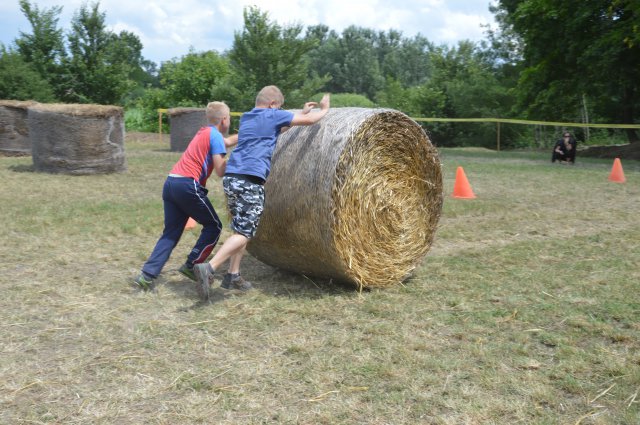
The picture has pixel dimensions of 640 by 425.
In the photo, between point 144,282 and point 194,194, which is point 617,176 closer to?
point 194,194

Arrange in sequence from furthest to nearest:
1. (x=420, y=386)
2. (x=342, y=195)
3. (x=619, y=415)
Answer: (x=342, y=195) → (x=420, y=386) → (x=619, y=415)

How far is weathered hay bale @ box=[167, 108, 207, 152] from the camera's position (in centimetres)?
2044

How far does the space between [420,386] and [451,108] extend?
125ft

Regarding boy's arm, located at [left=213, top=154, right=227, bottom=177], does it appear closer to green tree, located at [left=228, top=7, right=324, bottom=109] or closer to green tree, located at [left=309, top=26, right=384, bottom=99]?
green tree, located at [left=228, top=7, right=324, bottom=109]

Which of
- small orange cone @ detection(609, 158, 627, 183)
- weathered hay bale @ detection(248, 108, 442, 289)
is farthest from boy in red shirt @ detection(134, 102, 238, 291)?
small orange cone @ detection(609, 158, 627, 183)

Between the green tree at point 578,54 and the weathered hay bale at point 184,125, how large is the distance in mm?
12865

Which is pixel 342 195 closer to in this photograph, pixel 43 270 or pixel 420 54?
pixel 43 270

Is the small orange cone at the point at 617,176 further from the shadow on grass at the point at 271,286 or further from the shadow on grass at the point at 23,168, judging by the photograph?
the shadow on grass at the point at 23,168

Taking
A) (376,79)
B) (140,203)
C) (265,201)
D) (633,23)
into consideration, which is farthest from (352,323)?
(376,79)

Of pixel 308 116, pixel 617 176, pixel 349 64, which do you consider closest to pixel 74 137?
pixel 308 116

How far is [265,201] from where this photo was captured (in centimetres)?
582

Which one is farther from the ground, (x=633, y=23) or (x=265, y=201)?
(x=633, y=23)

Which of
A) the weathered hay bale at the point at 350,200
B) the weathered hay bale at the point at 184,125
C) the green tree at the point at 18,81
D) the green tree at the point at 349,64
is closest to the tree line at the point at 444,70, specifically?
the green tree at the point at 18,81

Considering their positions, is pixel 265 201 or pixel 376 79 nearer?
pixel 265 201
